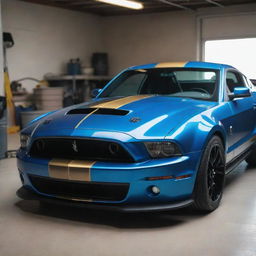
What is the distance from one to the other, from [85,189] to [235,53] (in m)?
9.46

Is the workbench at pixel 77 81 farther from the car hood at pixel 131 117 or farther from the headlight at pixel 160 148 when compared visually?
the headlight at pixel 160 148

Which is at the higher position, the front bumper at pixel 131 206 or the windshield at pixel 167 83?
the windshield at pixel 167 83

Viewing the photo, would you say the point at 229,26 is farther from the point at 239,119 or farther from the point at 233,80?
the point at 239,119

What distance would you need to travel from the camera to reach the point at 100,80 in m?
11.8

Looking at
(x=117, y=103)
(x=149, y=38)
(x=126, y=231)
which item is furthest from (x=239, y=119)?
(x=149, y=38)

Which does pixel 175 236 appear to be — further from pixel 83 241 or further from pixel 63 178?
pixel 63 178

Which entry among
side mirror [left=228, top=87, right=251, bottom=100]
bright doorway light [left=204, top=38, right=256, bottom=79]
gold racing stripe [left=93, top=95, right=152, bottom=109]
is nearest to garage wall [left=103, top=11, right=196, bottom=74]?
bright doorway light [left=204, top=38, right=256, bottom=79]

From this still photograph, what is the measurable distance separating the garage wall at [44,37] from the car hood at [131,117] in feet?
22.4

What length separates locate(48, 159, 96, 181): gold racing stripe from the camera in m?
2.62

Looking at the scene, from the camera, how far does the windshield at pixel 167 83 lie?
3639mm

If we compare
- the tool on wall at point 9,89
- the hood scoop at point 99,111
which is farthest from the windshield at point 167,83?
the tool on wall at point 9,89

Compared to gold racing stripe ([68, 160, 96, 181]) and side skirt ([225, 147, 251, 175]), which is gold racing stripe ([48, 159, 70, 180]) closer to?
gold racing stripe ([68, 160, 96, 181])

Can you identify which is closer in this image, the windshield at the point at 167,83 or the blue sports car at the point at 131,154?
the blue sports car at the point at 131,154

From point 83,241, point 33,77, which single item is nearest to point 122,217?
point 83,241
